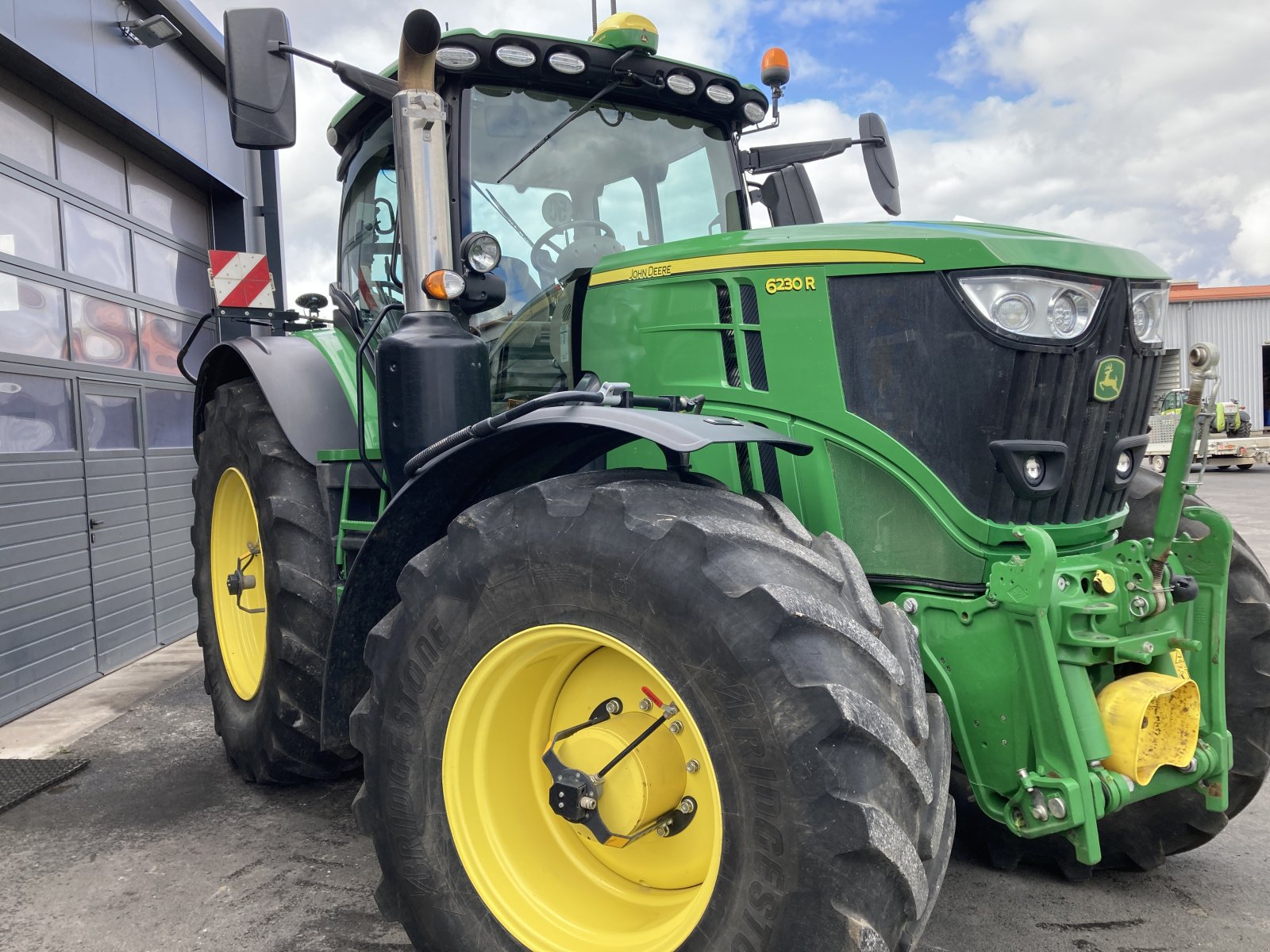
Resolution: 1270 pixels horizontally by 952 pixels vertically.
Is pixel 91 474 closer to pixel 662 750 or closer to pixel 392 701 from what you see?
pixel 392 701

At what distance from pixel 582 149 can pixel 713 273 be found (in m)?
0.92

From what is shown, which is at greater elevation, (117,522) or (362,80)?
(362,80)

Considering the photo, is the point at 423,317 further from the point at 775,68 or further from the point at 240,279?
the point at 240,279


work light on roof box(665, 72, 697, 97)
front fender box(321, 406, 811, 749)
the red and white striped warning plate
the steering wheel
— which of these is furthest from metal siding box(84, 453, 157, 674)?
work light on roof box(665, 72, 697, 97)

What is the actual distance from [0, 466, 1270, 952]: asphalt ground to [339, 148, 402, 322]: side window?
187 centimetres

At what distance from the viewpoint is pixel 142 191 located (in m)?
7.00

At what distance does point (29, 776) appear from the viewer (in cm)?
400

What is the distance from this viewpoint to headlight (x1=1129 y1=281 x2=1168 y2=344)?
8.09ft

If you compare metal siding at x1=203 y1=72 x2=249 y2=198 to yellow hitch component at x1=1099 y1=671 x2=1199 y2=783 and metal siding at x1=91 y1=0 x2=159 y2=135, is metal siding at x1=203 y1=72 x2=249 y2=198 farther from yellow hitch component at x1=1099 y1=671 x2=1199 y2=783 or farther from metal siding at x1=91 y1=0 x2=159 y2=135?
yellow hitch component at x1=1099 y1=671 x2=1199 y2=783

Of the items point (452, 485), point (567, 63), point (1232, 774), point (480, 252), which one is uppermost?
point (567, 63)

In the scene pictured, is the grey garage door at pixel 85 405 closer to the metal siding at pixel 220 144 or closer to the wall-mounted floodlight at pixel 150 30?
the metal siding at pixel 220 144

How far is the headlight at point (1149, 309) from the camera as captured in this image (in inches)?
97.1

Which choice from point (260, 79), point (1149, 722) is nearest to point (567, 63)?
point (260, 79)

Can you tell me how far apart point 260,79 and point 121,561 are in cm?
444
